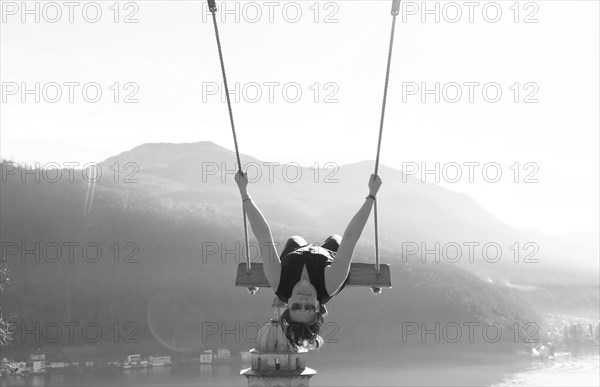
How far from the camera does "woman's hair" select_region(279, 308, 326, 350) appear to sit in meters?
6.23

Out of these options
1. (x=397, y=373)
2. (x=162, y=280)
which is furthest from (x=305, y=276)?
(x=162, y=280)

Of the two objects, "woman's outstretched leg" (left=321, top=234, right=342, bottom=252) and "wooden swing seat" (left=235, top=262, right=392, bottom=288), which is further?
"wooden swing seat" (left=235, top=262, right=392, bottom=288)

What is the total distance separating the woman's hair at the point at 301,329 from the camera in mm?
6235

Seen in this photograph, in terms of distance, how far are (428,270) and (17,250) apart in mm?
75251

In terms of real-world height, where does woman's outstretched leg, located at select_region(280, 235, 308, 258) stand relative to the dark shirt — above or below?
above

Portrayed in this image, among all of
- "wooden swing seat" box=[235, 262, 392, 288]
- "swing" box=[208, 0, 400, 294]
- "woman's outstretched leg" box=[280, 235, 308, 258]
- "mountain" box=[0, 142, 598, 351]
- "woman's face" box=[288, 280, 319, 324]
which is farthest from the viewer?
"mountain" box=[0, 142, 598, 351]

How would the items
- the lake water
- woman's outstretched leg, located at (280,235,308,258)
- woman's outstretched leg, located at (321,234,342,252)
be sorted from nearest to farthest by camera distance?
1. woman's outstretched leg, located at (280,235,308,258)
2. woman's outstretched leg, located at (321,234,342,252)
3. the lake water

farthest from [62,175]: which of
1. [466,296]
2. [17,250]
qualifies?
[466,296]

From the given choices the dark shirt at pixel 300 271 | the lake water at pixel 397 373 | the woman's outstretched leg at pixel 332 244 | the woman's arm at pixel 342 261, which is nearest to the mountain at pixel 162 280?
the lake water at pixel 397 373

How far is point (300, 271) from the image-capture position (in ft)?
20.6

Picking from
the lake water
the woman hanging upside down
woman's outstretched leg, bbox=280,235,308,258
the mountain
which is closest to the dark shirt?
the woman hanging upside down

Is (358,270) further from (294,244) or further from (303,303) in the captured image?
(303,303)

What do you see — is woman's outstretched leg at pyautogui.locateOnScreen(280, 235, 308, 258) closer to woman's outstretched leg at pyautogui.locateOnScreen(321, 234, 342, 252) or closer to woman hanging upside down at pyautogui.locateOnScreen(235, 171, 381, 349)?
woman's outstretched leg at pyautogui.locateOnScreen(321, 234, 342, 252)

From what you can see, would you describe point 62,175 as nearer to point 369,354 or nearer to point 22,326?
point 22,326
